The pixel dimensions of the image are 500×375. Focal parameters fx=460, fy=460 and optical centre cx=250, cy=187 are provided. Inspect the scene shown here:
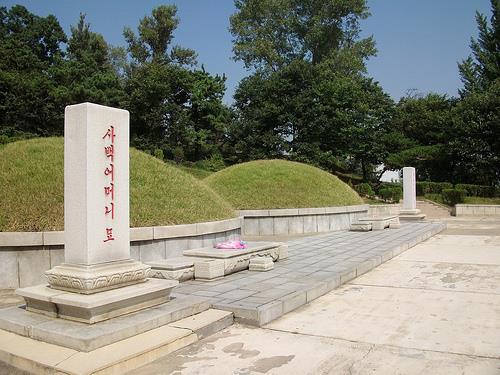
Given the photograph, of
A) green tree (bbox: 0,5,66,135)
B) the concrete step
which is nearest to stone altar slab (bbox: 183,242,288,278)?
the concrete step

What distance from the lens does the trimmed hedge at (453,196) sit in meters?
28.1

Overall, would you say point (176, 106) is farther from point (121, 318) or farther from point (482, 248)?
point (121, 318)

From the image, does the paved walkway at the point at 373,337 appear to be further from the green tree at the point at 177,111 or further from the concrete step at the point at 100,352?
the green tree at the point at 177,111

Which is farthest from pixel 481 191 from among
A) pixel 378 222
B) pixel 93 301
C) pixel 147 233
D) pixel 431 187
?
pixel 93 301

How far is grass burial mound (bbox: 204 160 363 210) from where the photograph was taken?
603 inches

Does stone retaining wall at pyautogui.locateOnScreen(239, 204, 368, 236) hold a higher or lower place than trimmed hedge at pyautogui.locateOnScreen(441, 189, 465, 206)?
lower

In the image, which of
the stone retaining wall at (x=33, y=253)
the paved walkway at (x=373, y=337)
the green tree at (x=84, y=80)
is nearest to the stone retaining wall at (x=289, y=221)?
the stone retaining wall at (x=33, y=253)

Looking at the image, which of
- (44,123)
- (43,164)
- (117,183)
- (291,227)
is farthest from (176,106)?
(117,183)

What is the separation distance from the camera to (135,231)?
318 inches

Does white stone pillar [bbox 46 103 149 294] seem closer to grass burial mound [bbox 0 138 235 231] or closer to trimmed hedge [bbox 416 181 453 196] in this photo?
grass burial mound [bbox 0 138 235 231]

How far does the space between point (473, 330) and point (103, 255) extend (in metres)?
4.07

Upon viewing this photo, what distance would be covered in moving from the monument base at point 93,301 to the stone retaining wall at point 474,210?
954 inches

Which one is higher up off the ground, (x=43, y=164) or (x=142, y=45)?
(x=142, y=45)

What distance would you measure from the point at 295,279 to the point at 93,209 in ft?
11.3
